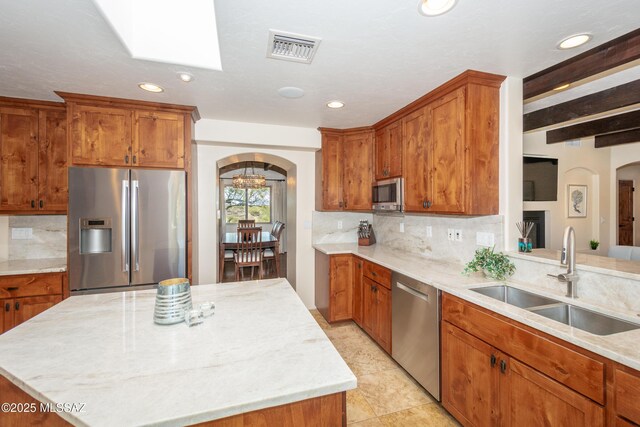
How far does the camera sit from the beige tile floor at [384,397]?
1953 mm

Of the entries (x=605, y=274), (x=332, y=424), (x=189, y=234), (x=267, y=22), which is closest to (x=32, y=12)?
(x=267, y=22)

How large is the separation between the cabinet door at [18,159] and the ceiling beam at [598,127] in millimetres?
5938

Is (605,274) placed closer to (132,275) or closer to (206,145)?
(132,275)

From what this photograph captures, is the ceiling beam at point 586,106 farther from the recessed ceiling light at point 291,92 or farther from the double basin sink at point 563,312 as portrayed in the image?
the recessed ceiling light at point 291,92

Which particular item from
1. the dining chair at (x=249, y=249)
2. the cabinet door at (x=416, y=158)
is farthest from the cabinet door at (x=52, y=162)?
the cabinet door at (x=416, y=158)

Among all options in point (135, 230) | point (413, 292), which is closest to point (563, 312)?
point (413, 292)

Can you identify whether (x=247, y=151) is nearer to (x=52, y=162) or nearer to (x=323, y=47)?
(x=52, y=162)

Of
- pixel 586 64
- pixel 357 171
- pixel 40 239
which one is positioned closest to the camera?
pixel 586 64

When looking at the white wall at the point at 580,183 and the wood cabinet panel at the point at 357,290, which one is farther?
the white wall at the point at 580,183

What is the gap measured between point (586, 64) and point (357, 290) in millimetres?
2730

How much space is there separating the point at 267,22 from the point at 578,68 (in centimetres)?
202

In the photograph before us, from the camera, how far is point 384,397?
2.18 m

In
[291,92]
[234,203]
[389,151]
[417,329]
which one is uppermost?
[291,92]

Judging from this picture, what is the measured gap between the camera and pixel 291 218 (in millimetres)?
4148
